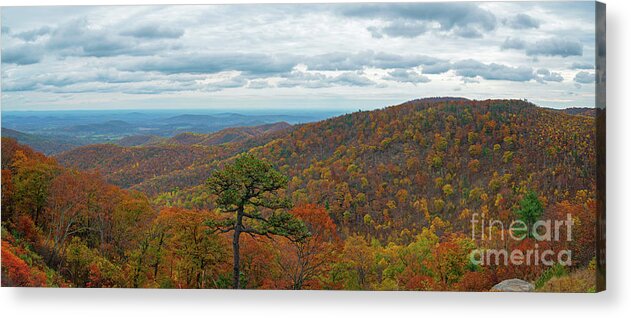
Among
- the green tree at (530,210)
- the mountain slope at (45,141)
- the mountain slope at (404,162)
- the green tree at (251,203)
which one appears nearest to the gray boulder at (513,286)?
the green tree at (530,210)

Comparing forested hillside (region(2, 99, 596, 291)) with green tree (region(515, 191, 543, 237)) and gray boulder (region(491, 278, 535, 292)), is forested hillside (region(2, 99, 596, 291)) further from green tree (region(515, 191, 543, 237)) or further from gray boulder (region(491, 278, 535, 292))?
gray boulder (region(491, 278, 535, 292))

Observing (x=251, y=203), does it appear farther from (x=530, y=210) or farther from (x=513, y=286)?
(x=530, y=210)

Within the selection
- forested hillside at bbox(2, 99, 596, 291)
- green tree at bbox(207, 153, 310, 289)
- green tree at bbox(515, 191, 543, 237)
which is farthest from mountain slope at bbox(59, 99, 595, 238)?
green tree at bbox(207, 153, 310, 289)

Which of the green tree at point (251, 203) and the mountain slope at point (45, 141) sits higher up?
the mountain slope at point (45, 141)

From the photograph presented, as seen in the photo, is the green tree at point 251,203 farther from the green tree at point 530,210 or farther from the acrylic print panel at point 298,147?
the green tree at point 530,210

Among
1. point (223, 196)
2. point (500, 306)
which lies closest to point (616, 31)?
point (500, 306)

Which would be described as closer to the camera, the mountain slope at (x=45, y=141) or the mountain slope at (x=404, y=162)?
the mountain slope at (x=404, y=162)

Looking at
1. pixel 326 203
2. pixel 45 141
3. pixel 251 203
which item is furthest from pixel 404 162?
pixel 45 141
